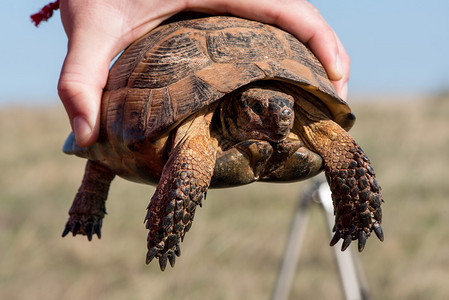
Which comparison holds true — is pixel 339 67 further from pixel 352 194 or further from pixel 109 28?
pixel 109 28

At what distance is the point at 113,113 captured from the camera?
245 cm

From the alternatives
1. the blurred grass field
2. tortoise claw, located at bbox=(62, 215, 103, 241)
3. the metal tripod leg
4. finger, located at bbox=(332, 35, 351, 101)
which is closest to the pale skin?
finger, located at bbox=(332, 35, 351, 101)

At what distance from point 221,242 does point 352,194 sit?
9.80 m

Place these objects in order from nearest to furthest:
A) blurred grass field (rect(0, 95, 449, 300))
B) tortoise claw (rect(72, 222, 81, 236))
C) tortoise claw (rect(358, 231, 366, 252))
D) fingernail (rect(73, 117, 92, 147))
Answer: tortoise claw (rect(358, 231, 366, 252)) → fingernail (rect(73, 117, 92, 147)) → tortoise claw (rect(72, 222, 81, 236)) → blurred grass field (rect(0, 95, 449, 300))

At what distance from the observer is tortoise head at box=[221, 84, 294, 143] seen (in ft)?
7.48

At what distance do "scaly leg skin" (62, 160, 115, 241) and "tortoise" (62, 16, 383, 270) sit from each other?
0.27 meters

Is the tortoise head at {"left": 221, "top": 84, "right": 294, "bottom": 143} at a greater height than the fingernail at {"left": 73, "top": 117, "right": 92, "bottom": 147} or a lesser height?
greater

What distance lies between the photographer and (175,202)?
6.93ft

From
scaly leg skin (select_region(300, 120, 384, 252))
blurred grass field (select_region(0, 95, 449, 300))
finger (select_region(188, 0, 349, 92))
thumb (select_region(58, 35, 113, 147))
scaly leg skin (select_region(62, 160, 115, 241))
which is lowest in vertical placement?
blurred grass field (select_region(0, 95, 449, 300))

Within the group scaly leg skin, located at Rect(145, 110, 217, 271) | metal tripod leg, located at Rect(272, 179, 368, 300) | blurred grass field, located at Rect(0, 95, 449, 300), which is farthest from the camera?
blurred grass field, located at Rect(0, 95, 449, 300)

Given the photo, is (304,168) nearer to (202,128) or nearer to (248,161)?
(248,161)

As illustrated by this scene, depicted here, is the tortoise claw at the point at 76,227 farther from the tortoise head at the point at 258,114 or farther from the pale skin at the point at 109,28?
the tortoise head at the point at 258,114

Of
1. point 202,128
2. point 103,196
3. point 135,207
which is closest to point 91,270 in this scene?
point 135,207

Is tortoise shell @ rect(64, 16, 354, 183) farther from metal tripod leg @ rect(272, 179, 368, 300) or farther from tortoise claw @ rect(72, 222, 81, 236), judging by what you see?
metal tripod leg @ rect(272, 179, 368, 300)
